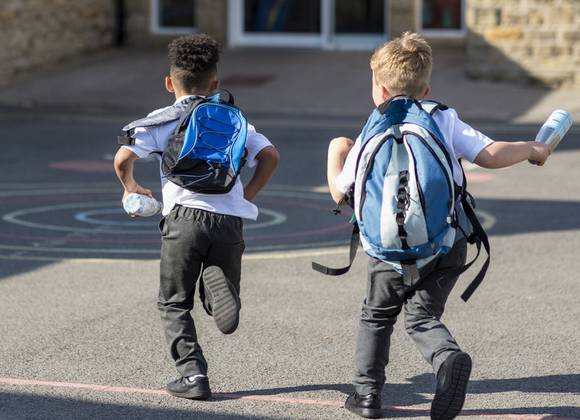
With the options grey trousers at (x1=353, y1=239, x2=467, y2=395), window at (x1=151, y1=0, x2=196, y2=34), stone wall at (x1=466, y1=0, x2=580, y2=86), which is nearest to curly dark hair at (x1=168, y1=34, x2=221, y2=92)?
grey trousers at (x1=353, y1=239, x2=467, y2=395)

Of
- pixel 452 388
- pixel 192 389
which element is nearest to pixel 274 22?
pixel 192 389

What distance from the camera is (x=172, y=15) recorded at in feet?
93.0

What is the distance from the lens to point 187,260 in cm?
577

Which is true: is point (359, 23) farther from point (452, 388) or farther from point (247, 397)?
point (452, 388)

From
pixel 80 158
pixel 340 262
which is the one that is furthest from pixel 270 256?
pixel 80 158

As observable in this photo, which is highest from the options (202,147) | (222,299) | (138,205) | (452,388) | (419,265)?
(202,147)

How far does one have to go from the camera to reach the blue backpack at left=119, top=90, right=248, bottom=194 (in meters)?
5.69

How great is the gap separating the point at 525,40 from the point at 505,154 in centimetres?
1880

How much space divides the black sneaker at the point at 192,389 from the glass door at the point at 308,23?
2188 cm

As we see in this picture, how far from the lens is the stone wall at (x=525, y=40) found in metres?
23.3

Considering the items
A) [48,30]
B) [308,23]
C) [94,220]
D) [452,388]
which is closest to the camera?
[452,388]

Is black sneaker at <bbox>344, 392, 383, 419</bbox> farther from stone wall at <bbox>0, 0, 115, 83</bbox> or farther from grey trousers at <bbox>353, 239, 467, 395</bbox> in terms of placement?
stone wall at <bbox>0, 0, 115, 83</bbox>

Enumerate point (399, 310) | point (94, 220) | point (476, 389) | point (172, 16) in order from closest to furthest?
point (399, 310) < point (476, 389) < point (94, 220) < point (172, 16)

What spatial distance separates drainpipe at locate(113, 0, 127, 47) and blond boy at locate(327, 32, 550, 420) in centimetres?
Result: 2377
